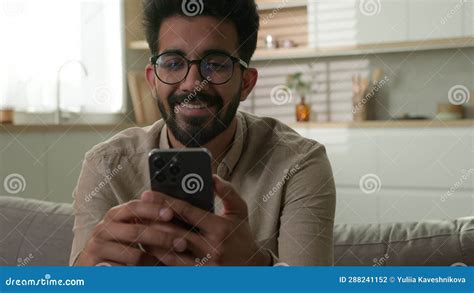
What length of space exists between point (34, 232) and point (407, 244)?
492 mm

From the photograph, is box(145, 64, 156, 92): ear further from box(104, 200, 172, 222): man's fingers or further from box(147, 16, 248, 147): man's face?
box(104, 200, 172, 222): man's fingers

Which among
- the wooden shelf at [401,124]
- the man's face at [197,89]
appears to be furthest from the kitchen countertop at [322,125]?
the man's face at [197,89]

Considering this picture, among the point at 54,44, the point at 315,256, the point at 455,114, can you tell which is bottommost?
the point at 315,256

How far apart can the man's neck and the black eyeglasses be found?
0.17ft

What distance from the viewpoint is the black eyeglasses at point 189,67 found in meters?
0.57

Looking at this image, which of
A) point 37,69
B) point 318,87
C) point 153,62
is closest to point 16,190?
point 37,69

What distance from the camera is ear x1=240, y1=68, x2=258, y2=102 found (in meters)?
0.61

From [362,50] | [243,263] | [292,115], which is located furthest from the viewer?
[362,50]

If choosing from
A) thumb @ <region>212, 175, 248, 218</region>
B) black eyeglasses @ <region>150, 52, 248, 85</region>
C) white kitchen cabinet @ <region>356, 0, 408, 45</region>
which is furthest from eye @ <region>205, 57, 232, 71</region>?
white kitchen cabinet @ <region>356, 0, 408, 45</region>

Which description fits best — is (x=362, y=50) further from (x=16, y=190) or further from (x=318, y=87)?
(x=16, y=190)

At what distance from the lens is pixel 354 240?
2.43ft

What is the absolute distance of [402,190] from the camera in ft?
2.61

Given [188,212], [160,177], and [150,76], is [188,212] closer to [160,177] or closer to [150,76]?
[160,177]

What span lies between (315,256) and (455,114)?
308 millimetres
